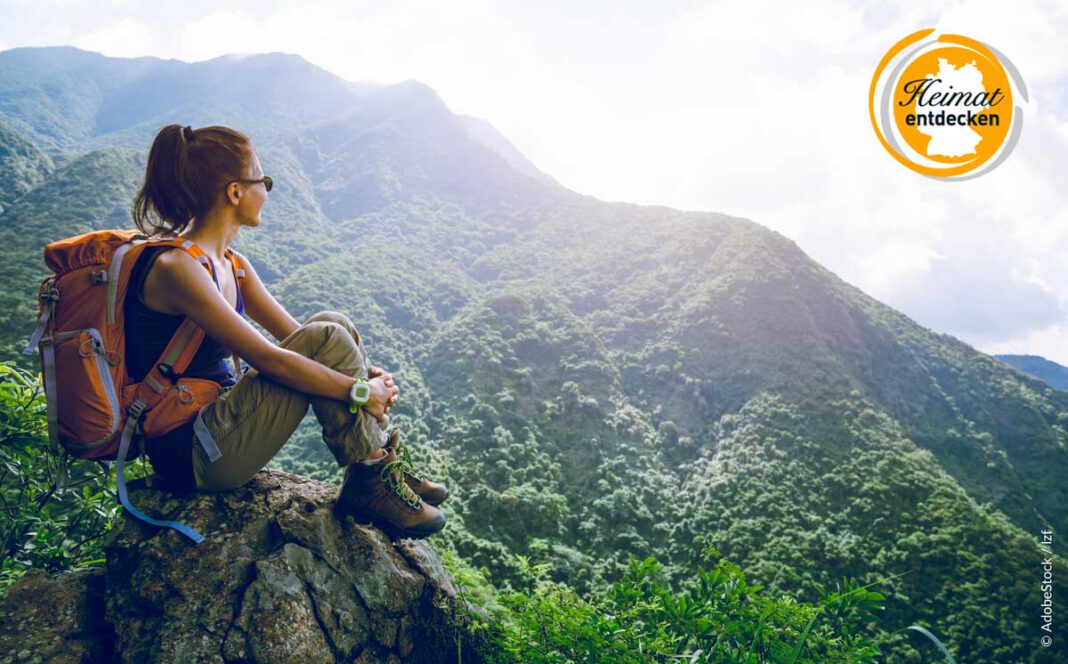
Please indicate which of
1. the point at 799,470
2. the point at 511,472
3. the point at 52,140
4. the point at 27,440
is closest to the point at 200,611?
the point at 27,440

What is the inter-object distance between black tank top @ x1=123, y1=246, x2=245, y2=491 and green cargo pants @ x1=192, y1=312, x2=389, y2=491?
7 centimetres

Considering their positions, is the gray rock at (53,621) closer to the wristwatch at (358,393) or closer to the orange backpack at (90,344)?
the orange backpack at (90,344)

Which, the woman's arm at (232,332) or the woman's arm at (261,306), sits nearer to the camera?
the woman's arm at (232,332)

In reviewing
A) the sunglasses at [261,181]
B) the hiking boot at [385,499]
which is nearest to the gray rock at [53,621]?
the hiking boot at [385,499]

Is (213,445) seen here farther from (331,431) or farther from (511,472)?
(511,472)

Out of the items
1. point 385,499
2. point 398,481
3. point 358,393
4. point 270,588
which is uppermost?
point 358,393

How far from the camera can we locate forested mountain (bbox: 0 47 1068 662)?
61.2 feet

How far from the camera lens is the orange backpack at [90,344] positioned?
205 cm

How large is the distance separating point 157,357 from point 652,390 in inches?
1150

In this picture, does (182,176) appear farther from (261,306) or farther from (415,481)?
(415,481)

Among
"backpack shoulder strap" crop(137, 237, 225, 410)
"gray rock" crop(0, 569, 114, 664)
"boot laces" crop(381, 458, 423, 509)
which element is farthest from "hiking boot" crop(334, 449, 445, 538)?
"gray rock" crop(0, 569, 114, 664)

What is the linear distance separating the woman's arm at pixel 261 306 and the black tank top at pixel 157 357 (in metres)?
0.47

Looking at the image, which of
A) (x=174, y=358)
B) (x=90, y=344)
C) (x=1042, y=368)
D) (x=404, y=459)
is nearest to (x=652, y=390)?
(x=404, y=459)

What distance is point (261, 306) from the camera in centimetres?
293
